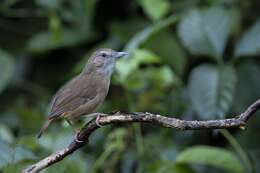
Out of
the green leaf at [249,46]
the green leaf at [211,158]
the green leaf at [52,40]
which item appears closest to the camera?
the green leaf at [211,158]

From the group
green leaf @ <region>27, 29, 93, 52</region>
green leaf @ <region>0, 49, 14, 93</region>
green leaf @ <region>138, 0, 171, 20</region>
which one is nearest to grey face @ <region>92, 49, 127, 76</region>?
green leaf @ <region>138, 0, 171, 20</region>

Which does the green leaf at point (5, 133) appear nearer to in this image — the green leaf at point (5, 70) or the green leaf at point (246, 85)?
the green leaf at point (5, 70)

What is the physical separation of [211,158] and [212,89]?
512 mm

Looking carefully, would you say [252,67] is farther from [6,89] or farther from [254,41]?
[6,89]

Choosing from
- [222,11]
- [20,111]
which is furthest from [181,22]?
[20,111]

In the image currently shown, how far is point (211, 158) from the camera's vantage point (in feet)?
15.4

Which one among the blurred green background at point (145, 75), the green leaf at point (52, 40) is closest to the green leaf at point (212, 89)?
the blurred green background at point (145, 75)

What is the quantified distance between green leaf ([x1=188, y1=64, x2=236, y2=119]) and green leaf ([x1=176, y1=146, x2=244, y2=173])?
0.83 feet

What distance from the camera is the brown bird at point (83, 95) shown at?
422 cm

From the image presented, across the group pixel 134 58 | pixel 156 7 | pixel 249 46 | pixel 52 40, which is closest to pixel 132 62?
pixel 134 58

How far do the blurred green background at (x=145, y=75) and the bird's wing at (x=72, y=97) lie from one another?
1.04ft

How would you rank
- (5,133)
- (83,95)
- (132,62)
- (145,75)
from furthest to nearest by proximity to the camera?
(5,133) → (145,75) → (132,62) → (83,95)

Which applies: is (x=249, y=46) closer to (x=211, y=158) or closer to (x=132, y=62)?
(x=132, y=62)

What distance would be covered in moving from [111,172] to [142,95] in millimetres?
620
